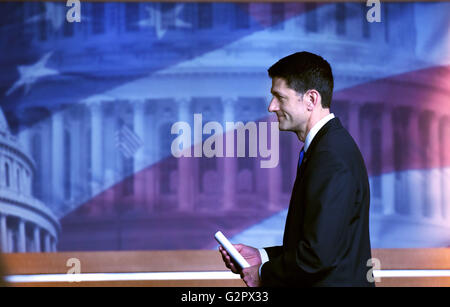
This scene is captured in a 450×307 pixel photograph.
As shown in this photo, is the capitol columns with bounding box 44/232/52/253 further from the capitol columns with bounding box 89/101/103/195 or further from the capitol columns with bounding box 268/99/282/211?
the capitol columns with bounding box 268/99/282/211

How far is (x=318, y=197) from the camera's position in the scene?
3.78 ft

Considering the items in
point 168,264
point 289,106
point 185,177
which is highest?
point 185,177

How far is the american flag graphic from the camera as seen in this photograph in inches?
157

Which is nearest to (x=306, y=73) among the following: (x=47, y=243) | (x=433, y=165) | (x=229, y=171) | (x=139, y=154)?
(x=229, y=171)

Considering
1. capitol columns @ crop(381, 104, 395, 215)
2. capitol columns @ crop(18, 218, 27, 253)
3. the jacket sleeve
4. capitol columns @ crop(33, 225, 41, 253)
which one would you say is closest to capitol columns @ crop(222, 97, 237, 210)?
capitol columns @ crop(381, 104, 395, 215)

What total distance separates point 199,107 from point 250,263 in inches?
107

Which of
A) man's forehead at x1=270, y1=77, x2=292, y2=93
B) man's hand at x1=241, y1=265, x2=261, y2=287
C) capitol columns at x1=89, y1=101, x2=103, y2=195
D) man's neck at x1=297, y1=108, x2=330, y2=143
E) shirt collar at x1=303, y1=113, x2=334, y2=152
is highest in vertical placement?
capitol columns at x1=89, y1=101, x2=103, y2=195

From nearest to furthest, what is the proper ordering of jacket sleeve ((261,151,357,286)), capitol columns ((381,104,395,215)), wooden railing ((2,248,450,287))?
jacket sleeve ((261,151,357,286)) < wooden railing ((2,248,450,287)) < capitol columns ((381,104,395,215))

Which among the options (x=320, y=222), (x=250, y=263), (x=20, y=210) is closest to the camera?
(x=320, y=222)

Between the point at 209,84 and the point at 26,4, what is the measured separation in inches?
61.1

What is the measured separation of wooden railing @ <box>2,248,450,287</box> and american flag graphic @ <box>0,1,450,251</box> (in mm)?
157

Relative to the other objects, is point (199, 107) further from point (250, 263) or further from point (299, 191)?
point (299, 191)

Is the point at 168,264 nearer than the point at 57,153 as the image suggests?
Yes

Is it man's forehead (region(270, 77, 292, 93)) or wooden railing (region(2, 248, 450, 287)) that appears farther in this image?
wooden railing (region(2, 248, 450, 287))
